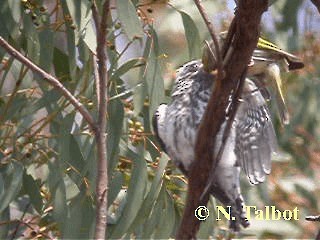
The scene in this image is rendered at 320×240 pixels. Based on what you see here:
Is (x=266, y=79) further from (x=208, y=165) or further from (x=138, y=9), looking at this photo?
(x=208, y=165)

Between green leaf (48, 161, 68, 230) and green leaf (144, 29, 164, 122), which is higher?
green leaf (144, 29, 164, 122)

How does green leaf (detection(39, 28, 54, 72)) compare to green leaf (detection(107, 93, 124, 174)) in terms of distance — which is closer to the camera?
green leaf (detection(107, 93, 124, 174))

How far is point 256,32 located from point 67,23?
3.82 ft

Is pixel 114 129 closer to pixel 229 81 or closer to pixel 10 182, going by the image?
pixel 10 182

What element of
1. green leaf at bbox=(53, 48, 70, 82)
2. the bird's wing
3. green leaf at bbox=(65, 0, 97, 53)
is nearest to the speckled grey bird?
the bird's wing

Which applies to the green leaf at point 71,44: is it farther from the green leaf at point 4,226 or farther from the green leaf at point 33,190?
the green leaf at point 4,226

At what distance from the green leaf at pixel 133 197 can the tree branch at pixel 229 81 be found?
0.86m

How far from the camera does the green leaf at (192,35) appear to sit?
9.30 ft

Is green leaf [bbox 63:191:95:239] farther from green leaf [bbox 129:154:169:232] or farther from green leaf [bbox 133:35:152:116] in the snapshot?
green leaf [bbox 133:35:152:116]

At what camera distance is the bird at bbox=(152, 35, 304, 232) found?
2.42 m

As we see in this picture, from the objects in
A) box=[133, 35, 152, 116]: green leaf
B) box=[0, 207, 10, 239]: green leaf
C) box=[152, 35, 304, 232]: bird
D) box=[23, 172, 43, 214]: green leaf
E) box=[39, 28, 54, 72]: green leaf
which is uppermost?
box=[39, 28, 54, 72]: green leaf

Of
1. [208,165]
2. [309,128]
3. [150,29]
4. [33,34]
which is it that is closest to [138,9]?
Result: [150,29]

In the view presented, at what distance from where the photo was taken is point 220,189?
7.93 feet

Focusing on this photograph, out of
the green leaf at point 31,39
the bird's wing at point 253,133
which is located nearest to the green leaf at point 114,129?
the green leaf at point 31,39
